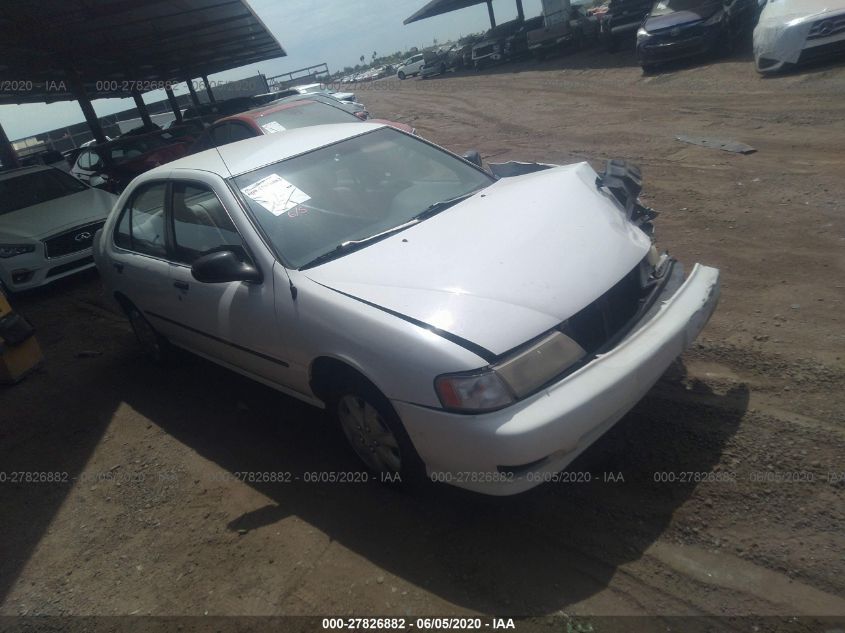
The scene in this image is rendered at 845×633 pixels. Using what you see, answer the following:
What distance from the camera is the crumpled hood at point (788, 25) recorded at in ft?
32.3

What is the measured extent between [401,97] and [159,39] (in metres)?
8.85

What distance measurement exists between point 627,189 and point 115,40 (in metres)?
19.7

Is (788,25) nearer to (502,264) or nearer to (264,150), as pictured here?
(264,150)

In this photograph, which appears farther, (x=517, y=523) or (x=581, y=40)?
(x=581, y=40)

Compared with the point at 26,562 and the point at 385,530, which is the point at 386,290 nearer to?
the point at 385,530

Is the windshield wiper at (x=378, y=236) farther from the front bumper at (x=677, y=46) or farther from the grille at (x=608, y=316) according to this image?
the front bumper at (x=677, y=46)

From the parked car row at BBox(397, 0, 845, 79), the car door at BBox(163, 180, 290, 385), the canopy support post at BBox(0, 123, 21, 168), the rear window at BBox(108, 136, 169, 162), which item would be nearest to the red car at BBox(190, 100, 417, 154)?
the rear window at BBox(108, 136, 169, 162)

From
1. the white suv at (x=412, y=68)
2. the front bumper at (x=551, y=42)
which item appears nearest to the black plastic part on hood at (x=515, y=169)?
the front bumper at (x=551, y=42)

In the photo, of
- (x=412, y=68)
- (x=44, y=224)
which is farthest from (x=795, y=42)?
(x=412, y=68)

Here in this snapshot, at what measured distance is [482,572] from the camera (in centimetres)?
267

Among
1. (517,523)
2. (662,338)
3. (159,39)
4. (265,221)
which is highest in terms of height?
(159,39)

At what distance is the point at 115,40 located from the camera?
735 inches

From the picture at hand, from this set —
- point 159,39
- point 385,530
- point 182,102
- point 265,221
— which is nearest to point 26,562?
point 385,530

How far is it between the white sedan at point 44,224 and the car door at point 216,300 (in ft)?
15.5
